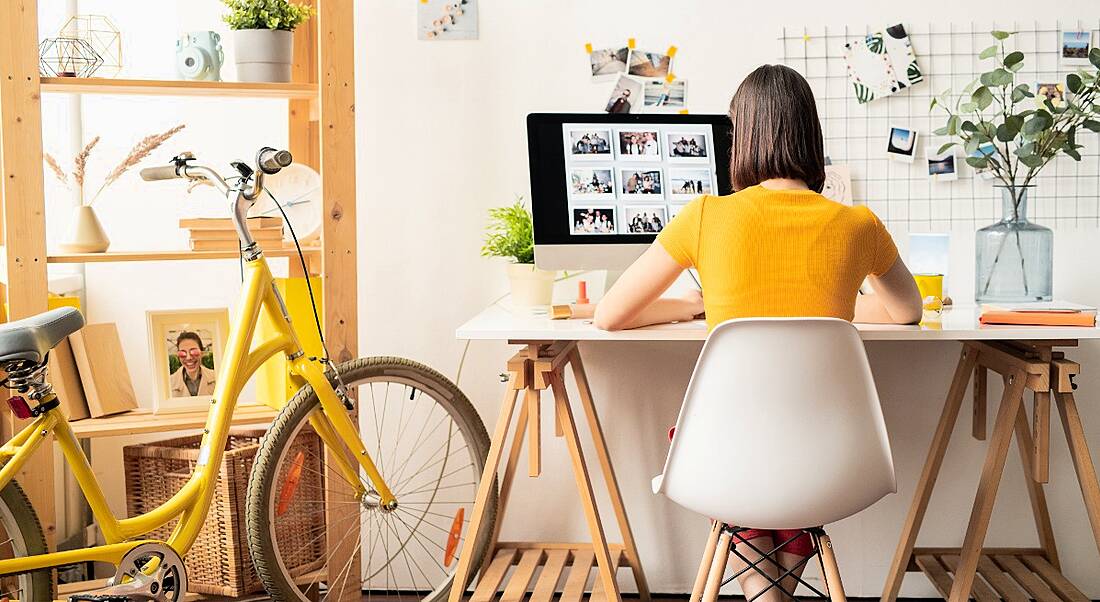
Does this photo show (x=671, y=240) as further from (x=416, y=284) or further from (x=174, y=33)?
(x=174, y=33)

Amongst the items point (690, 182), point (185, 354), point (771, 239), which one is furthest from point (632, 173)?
point (185, 354)

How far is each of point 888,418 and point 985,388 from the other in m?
0.29

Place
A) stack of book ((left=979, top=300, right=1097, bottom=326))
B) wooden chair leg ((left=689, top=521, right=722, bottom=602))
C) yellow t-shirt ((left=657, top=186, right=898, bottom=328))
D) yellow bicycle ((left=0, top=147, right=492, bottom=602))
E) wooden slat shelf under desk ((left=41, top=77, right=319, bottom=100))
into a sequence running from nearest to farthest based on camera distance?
yellow t-shirt ((left=657, top=186, right=898, bottom=328)) < wooden chair leg ((left=689, top=521, right=722, bottom=602)) < yellow bicycle ((left=0, top=147, right=492, bottom=602)) < stack of book ((left=979, top=300, right=1097, bottom=326)) < wooden slat shelf under desk ((left=41, top=77, right=319, bottom=100))

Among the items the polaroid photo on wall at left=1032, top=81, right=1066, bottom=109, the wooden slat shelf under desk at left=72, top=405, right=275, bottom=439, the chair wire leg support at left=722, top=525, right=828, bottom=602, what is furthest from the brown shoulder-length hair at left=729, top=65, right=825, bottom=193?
the wooden slat shelf under desk at left=72, top=405, right=275, bottom=439

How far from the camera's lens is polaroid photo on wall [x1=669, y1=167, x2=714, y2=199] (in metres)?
2.40

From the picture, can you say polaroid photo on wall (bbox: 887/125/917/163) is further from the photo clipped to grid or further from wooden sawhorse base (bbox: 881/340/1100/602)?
wooden sawhorse base (bbox: 881/340/1100/602)

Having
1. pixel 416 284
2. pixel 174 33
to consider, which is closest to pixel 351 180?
pixel 416 284

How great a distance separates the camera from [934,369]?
2707mm

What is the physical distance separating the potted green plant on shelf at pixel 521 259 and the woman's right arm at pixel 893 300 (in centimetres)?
72

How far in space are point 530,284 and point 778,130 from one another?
0.81 metres

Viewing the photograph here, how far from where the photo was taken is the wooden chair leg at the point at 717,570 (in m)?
1.78

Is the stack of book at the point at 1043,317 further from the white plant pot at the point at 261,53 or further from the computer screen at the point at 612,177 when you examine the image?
the white plant pot at the point at 261,53

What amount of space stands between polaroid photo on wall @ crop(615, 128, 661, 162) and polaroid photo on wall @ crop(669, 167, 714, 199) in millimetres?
58

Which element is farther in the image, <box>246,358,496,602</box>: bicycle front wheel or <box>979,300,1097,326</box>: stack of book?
<box>246,358,496,602</box>: bicycle front wheel
